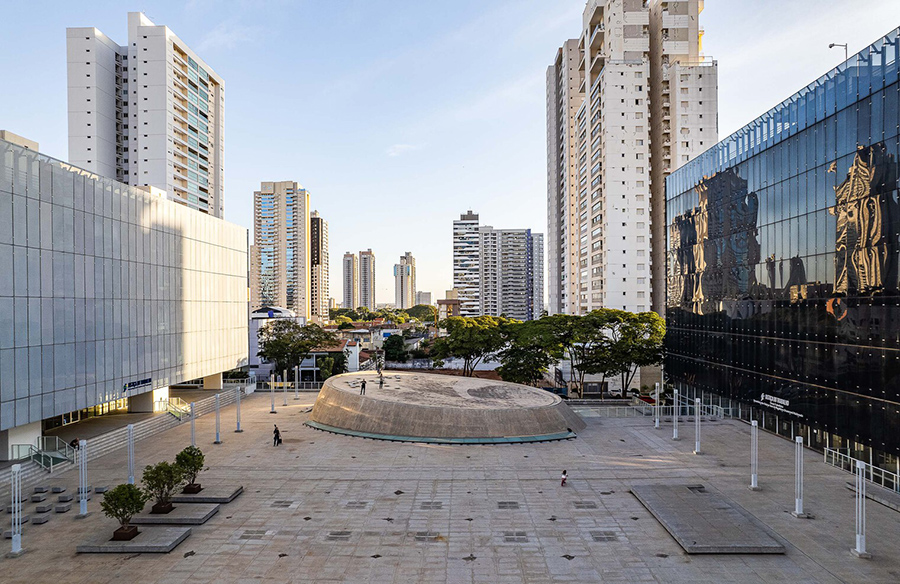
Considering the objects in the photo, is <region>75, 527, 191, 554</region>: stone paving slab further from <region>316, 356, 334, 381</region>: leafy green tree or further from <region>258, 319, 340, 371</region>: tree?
<region>316, 356, 334, 381</region>: leafy green tree

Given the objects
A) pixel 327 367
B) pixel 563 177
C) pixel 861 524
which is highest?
pixel 563 177

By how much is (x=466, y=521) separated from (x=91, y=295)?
31.2m

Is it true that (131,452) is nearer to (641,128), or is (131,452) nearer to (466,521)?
(466,521)

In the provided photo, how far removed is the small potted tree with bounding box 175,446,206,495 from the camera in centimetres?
2536

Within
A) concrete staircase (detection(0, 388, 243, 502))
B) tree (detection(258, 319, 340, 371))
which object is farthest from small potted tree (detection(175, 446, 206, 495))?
tree (detection(258, 319, 340, 371))

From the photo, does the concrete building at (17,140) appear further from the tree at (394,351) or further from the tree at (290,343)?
the tree at (394,351)

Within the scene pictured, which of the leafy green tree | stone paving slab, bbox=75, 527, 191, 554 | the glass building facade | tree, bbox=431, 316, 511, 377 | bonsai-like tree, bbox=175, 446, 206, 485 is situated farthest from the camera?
tree, bbox=431, 316, 511, 377

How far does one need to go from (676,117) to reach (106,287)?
8018cm

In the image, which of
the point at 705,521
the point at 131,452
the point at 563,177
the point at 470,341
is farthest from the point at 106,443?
the point at 563,177

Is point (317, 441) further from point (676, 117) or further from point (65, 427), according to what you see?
point (676, 117)

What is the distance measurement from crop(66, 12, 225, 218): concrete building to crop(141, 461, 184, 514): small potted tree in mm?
81238

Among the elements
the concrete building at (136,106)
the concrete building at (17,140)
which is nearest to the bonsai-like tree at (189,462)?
the concrete building at (17,140)

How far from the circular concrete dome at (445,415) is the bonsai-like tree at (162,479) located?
1604 cm

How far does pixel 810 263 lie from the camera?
35594 mm
